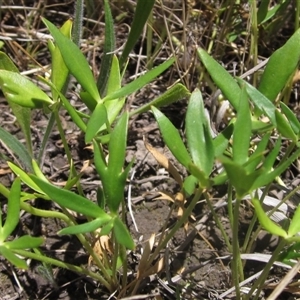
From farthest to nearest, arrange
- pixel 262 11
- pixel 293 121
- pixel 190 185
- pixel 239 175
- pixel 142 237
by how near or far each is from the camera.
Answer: pixel 262 11 → pixel 142 237 → pixel 293 121 → pixel 190 185 → pixel 239 175

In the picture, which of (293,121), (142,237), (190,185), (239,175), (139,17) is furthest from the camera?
(142,237)

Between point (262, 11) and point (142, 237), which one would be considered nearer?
point (142, 237)

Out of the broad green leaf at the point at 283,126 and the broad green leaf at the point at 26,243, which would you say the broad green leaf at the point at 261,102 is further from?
the broad green leaf at the point at 26,243

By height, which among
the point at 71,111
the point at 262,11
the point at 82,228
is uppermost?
the point at 262,11

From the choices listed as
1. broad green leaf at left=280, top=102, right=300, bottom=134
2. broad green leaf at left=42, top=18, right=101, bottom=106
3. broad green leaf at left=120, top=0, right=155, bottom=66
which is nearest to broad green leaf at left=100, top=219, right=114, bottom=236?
broad green leaf at left=42, top=18, right=101, bottom=106

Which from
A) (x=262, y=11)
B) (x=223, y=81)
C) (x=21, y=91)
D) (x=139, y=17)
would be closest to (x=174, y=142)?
(x=223, y=81)

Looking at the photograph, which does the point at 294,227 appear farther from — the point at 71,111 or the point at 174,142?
the point at 71,111

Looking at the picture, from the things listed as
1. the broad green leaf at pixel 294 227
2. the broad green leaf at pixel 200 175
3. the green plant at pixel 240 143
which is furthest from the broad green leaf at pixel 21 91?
the broad green leaf at pixel 294 227
